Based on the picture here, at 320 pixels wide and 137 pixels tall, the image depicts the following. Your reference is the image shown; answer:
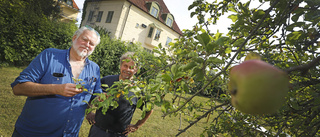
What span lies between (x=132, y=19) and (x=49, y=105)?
52.9 feet

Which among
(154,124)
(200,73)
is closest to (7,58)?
(154,124)

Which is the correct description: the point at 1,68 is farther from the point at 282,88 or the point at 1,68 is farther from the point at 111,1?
the point at 111,1

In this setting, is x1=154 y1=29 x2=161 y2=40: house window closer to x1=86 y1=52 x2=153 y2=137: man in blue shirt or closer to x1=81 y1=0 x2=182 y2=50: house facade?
x1=81 y1=0 x2=182 y2=50: house facade

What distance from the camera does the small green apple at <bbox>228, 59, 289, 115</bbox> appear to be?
43cm

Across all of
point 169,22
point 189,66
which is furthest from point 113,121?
point 169,22

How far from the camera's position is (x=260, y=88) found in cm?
44

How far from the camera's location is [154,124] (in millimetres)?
5945

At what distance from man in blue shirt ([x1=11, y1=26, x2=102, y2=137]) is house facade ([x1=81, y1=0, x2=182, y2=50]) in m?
14.1

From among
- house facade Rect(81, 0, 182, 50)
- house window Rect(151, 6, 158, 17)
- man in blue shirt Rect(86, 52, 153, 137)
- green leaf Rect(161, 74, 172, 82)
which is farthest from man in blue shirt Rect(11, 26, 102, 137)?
house window Rect(151, 6, 158, 17)

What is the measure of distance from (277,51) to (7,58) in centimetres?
989

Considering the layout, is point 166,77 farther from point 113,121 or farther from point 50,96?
point 113,121

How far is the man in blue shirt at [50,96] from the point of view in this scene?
1653 mm

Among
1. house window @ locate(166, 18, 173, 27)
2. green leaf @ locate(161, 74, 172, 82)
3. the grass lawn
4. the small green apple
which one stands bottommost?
the grass lawn

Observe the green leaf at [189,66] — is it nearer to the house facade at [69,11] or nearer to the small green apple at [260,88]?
the small green apple at [260,88]
